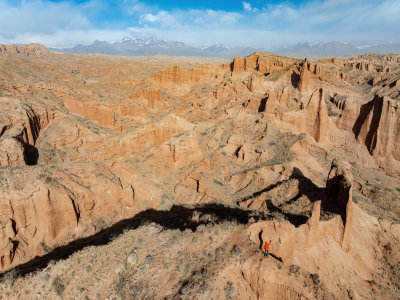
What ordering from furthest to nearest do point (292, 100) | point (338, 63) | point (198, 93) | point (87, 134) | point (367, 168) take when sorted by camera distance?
point (338, 63) → point (198, 93) → point (292, 100) → point (87, 134) → point (367, 168)

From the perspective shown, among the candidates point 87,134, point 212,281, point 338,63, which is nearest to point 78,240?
point 212,281

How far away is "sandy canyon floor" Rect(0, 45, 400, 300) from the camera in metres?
9.35

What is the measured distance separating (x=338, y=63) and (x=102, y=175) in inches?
3436

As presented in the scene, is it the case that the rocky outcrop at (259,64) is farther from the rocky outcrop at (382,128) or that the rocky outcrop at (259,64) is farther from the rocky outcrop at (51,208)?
the rocky outcrop at (51,208)

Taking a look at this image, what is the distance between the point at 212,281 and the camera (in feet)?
29.1

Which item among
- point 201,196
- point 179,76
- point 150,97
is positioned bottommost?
point 201,196

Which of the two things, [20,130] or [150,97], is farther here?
[150,97]

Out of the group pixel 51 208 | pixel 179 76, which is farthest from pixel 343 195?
pixel 179 76

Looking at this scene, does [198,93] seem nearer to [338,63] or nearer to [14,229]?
[14,229]

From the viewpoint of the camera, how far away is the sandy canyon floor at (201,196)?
9352 mm

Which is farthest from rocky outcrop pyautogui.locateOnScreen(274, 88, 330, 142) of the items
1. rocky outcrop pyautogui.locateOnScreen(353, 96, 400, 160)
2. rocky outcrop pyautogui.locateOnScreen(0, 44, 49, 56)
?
rocky outcrop pyautogui.locateOnScreen(0, 44, 49, 56)

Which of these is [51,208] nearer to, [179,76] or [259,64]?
[179,76]

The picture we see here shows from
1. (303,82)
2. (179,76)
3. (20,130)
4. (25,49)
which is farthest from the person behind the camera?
(25,49)

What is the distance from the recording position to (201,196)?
2183 centimetres
